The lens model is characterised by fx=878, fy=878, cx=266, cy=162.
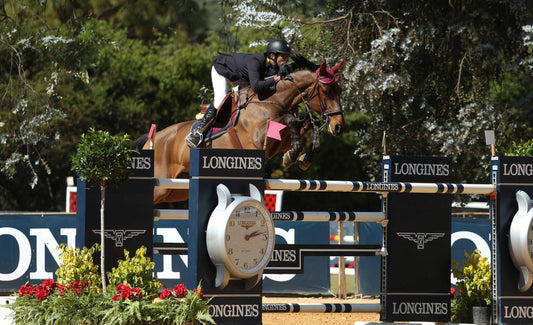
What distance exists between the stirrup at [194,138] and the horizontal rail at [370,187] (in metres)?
2.44

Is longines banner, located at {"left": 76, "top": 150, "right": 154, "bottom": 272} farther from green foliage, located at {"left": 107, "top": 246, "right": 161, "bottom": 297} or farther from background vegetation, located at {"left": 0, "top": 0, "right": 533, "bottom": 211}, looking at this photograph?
background vegetation, located at {"left": 0, "top": 0, "right": 533, "bottom": 211}

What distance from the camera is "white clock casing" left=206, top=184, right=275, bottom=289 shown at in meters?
5.70

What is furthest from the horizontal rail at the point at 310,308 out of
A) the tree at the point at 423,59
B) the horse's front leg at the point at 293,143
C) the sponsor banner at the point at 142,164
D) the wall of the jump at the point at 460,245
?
the tree at the point at 423,59

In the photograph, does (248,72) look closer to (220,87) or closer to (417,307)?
(220,87)

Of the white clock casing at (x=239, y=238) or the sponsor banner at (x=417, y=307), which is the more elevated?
the white clock casing at (x=239, y=238)

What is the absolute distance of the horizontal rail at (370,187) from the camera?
620 centimetres

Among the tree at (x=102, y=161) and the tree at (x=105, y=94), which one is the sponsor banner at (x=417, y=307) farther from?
the tree at (x=105, y=94)

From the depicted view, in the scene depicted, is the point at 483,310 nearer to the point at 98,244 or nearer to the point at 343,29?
the point at 98,244

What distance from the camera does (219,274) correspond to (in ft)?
19.0

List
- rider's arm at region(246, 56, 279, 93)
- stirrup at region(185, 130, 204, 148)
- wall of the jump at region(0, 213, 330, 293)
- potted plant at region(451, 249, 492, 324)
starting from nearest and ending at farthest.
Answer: potted plant at region(451, 249, 492, 324) < rider's arm at region(246, 56, 279, 93) < stirrup at region(185, 130, 204, 148) < wall of the jump at region(0, 213, 330, 293)

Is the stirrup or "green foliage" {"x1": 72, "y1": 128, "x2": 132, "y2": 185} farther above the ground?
the stirrup

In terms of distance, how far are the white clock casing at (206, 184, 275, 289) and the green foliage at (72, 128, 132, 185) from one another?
70 centimetres

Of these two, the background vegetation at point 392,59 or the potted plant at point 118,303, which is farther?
the background vegetation at point 392,59

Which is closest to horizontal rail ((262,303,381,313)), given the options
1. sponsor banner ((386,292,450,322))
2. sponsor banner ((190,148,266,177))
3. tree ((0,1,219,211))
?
sponsor banner ((386,292,450,322))
